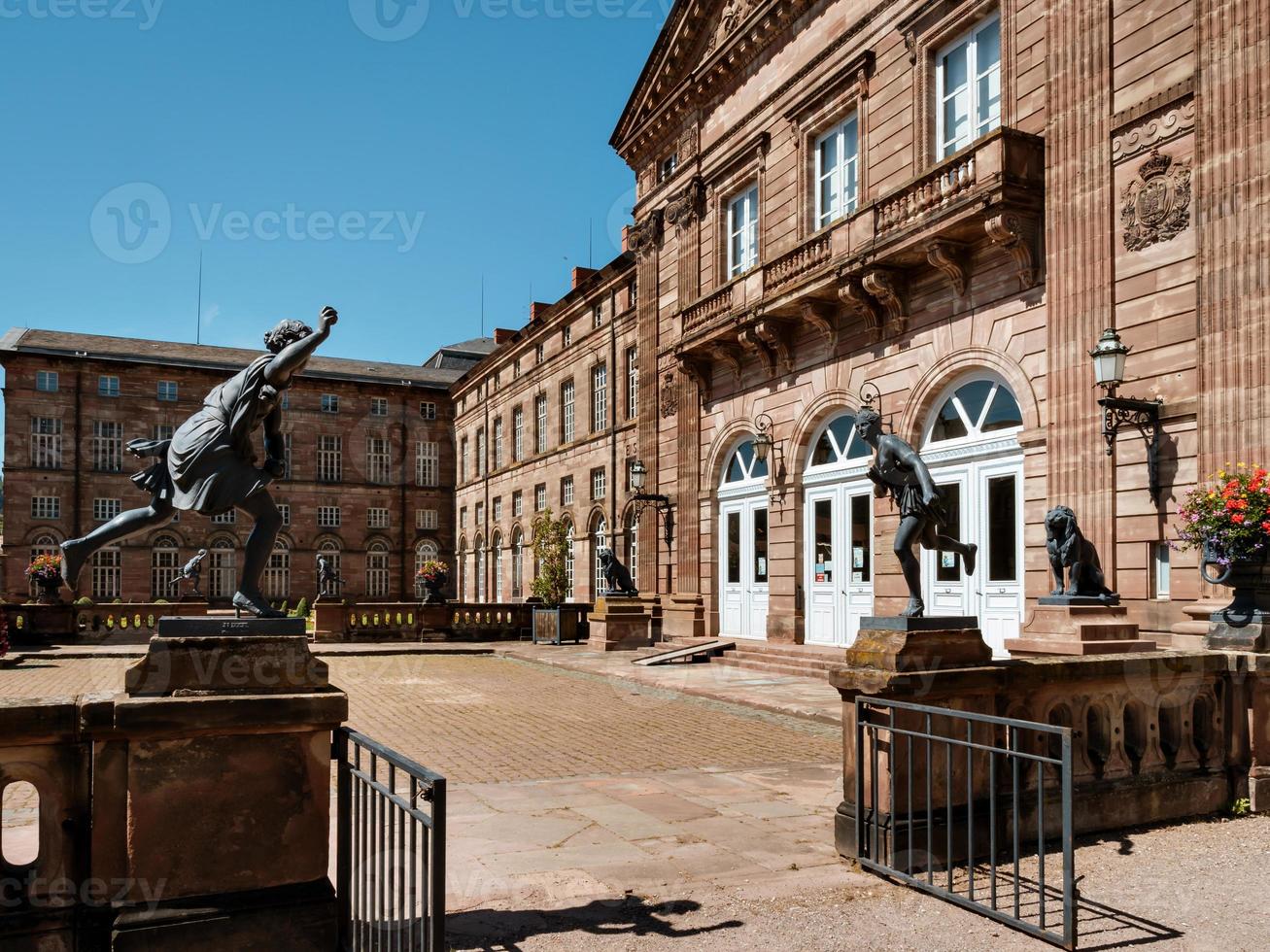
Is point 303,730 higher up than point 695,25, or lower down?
lower down

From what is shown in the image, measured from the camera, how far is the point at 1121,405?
38.5ft

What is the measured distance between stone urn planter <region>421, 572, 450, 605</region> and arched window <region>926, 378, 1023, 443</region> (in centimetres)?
1726

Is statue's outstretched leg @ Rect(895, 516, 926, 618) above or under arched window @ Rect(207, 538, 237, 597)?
above

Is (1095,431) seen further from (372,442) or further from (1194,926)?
(372,442)

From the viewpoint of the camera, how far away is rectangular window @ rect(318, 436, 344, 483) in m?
52.6

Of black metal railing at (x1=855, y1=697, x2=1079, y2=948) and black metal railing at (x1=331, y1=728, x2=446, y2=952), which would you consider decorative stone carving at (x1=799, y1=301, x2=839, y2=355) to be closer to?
black metal railing at (x1=855, y1=697, x2=1079, y2=948)

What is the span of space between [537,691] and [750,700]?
152 inches

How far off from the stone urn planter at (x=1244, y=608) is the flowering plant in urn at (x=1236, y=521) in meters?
0.05

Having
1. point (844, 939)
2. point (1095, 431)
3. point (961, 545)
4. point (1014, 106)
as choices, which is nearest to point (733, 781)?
point (961, 545)

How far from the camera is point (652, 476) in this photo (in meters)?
24.9

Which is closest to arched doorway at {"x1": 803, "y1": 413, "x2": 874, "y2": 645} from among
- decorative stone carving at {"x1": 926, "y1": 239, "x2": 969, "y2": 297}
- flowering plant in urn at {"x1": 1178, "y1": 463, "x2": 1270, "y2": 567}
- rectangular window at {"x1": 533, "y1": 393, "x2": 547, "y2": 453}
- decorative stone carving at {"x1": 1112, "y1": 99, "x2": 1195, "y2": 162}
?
decorative stone carving at {"x1": 926, "y1": 239, "x2": 969, "y2": 297}

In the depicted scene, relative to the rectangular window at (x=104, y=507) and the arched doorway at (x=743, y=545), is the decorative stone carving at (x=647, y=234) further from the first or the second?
the rectangular window at (x=104, y=507)

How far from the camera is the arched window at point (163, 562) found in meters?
48.1

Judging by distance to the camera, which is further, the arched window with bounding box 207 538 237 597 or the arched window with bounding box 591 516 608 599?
the arched window with bounding box 207 538 237 597
